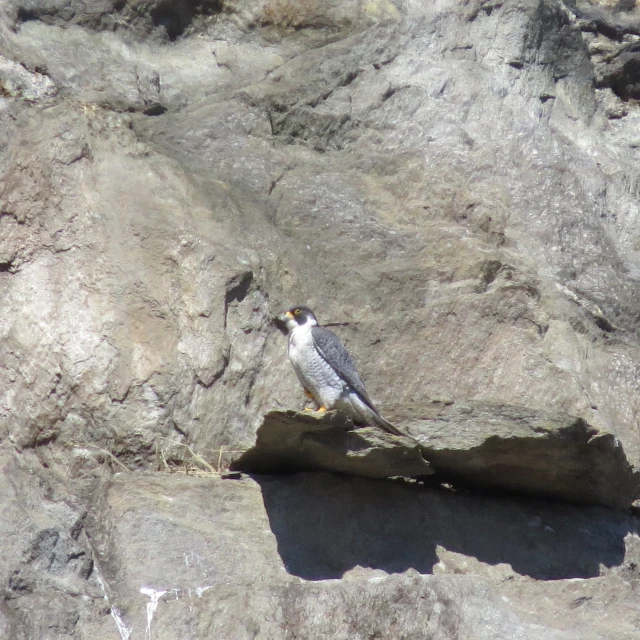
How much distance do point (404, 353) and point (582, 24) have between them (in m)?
4.15

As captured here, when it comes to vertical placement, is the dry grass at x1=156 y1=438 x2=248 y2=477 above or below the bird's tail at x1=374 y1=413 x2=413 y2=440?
below

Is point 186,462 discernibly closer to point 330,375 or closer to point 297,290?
point 330,375

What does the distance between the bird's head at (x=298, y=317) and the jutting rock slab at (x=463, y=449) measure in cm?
92

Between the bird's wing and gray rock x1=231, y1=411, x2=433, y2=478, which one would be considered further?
the bird's wing

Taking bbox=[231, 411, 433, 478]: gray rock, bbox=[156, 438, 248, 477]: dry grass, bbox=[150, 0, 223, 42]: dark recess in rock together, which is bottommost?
bbox=[156, 438, 248, 477]: dry grass

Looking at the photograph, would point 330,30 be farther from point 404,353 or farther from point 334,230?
point 404,353

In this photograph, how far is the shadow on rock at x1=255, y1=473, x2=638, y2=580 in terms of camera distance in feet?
19.2

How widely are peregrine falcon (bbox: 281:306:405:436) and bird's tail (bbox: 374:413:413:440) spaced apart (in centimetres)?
9

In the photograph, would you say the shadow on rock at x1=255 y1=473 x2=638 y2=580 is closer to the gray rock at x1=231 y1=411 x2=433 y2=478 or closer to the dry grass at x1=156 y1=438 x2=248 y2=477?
the gray rock at x1=231 y1=411 x2=433 y2=478

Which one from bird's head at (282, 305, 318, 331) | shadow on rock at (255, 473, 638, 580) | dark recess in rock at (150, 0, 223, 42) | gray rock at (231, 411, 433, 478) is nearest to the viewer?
gray rock at (231, 411, 433, 478)

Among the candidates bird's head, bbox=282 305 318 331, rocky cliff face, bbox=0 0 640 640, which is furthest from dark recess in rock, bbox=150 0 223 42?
bird's head, bbox=282 305 318 331

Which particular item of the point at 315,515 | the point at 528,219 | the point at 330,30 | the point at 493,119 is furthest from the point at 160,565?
the point at 330,30

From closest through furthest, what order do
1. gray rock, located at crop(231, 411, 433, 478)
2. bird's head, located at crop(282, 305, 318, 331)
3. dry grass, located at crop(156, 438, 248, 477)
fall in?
gray rock, located at crop(231, 411, 433, 478), dry grass, located at crop(156, 438, 248, 477), bird's head, located at crop(282, 305, 318, 331)

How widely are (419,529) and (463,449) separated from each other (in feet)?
2.17
